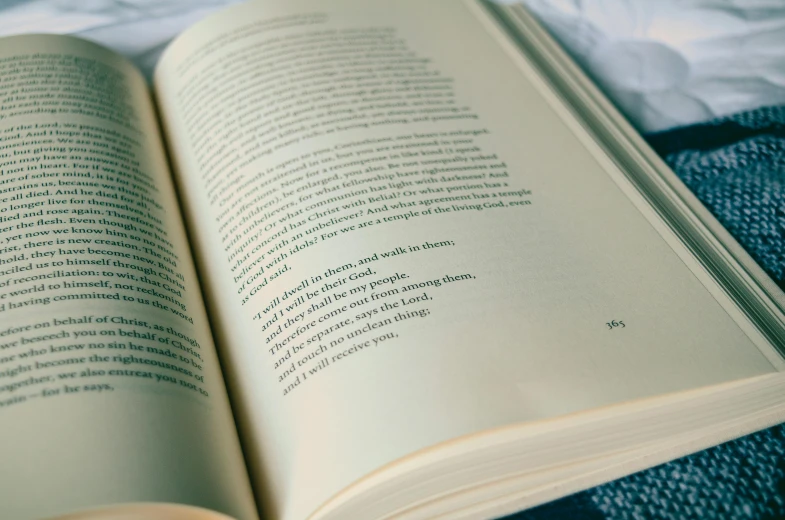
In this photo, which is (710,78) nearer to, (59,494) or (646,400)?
(646,400)

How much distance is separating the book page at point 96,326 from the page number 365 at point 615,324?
0.25 meters

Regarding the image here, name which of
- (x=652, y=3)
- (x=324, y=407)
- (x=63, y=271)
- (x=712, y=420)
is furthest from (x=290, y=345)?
(x=652, y=3)

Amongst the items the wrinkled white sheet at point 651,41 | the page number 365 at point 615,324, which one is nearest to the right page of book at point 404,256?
the page number 365 at point 615,324

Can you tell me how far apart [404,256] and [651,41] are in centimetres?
42

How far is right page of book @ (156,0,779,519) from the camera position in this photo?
37 centimetres

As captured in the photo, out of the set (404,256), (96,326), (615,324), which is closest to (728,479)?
(615,324)

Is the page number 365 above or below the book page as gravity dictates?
below

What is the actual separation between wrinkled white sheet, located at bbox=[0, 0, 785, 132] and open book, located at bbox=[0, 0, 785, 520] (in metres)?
0.10

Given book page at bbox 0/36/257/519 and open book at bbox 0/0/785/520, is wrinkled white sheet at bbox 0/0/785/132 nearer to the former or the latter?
open book at bbox 0/0/785/520

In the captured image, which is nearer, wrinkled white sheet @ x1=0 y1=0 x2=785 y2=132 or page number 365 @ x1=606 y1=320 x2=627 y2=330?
page number 365 @ x1=606 y1=320 x2=627 y2=330

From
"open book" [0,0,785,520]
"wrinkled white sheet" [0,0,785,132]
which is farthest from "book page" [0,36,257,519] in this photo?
"wrinkled white sheet" [0,0,785,132]

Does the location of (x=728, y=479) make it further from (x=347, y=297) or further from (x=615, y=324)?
(x=347, y=297)

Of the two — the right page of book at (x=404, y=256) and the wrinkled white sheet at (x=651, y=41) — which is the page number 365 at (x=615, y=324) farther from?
the wrinkled white sheet at (x=651, y=41)

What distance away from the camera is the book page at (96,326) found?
0.34 m
